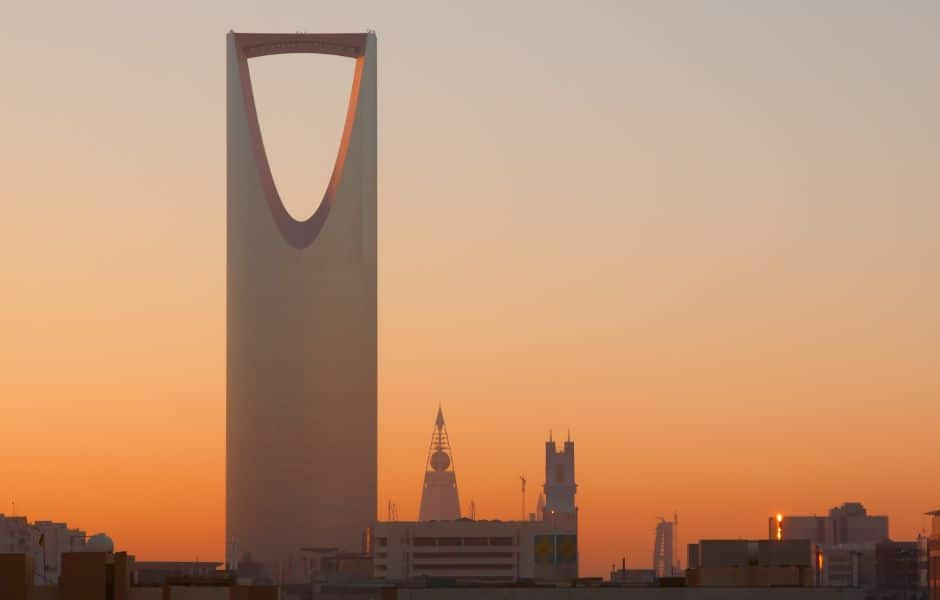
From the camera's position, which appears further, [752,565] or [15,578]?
[752,565]

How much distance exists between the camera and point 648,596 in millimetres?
141500

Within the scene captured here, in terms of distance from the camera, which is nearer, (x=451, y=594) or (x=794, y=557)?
(x=451, y=594)

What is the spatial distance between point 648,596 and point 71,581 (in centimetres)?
6807

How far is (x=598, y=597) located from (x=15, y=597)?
242 feet

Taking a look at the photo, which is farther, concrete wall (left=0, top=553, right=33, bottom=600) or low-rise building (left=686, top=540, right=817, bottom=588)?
low-rise building (left=686, top=540, right=817, bottom=588)

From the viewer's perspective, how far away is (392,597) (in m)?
140

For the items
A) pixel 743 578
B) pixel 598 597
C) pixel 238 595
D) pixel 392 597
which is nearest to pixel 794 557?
pixel 743 578

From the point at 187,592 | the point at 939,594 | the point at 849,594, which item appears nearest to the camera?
the point at 187,592

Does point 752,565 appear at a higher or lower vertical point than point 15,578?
higher

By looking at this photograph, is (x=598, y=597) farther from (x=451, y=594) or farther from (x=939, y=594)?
(x=939, y=594)

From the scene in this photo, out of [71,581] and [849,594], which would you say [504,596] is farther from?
[71,581]

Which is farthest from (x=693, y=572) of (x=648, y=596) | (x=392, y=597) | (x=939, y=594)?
(x=939, y=594)

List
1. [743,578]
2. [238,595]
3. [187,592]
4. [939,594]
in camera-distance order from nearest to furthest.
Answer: [187,592] → [238,595] → [743,578] → [939,594]

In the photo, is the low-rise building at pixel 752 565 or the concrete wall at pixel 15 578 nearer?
the concrete wall at pixel 15 578
